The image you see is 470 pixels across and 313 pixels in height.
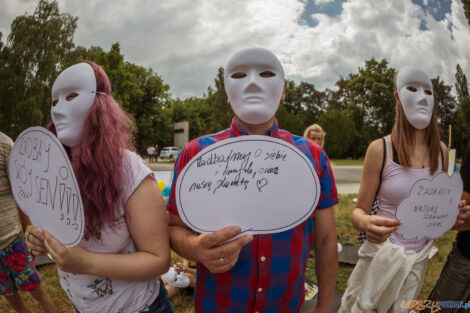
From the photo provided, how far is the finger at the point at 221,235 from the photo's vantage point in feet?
2.80

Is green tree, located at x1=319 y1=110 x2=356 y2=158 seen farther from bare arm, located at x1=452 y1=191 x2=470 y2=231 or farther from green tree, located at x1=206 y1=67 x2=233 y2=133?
bare arm, located at x1=452 y1=191 x2=470 y2=231

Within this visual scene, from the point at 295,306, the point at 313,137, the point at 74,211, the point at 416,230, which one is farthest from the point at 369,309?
the point at 313,137

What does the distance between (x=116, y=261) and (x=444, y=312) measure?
1.92 metres

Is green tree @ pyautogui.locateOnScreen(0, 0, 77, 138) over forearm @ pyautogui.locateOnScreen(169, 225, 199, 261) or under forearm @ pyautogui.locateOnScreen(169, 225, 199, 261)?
over

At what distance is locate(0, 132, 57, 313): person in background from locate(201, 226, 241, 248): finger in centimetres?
196

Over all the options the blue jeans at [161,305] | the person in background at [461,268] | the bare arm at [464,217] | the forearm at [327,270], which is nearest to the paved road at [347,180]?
the person in background at [461,268]

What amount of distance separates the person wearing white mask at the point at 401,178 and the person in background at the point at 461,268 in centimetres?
13

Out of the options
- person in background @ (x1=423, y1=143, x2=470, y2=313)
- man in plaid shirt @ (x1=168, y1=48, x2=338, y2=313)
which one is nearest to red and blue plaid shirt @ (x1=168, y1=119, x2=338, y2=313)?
man in plaid shirt @ (x1=168, y1=48, x2=338, y2=313)

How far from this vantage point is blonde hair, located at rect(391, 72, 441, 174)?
153 centimetres

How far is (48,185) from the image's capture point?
3.10 ft

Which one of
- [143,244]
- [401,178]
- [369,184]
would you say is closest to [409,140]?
[401,178]

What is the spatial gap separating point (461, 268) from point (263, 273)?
136cm

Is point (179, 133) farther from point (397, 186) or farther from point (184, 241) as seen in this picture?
point (184, 241)

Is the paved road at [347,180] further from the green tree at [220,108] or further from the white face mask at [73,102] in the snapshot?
the green tree at [220,108]
